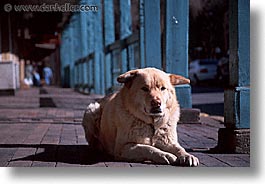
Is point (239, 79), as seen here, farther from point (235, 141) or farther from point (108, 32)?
point (108, 32)

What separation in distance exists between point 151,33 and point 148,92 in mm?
1051

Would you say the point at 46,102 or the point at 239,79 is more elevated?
the point at 239,79

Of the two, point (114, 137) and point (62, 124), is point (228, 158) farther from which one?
point (62, 124)

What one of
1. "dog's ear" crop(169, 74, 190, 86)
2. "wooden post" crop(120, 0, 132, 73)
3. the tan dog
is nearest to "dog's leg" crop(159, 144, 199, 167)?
the tan dog

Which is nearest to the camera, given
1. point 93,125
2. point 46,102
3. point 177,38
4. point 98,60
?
point 93,125

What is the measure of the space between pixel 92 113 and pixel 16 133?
0.76 m

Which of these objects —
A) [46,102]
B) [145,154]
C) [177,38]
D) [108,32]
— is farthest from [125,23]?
[46,102]

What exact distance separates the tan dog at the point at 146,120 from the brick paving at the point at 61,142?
0.21 ft

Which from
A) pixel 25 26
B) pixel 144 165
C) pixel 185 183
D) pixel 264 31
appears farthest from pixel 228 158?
pixel 25 26

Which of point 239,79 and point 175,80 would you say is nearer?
point 175,80

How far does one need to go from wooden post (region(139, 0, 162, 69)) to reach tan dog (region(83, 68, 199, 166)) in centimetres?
79

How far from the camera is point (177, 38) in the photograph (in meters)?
3.47

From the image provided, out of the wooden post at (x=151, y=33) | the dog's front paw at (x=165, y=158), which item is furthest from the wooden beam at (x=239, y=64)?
the wooden post at (x=151, y=33)

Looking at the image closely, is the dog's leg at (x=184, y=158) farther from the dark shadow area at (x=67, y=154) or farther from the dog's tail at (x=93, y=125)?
the dog's tail at (x=93, y=125)
